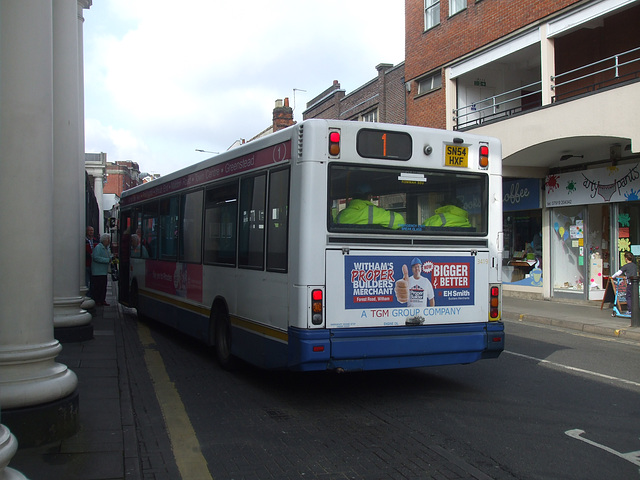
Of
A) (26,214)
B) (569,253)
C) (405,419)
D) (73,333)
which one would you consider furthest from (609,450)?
(569,253)

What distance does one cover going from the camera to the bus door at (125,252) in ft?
44.4

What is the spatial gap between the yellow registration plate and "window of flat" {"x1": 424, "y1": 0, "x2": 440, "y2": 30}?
1544cm

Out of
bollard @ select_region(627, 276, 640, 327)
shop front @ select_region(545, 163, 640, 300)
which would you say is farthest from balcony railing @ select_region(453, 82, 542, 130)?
bollard @ select_region(627, 276, 640, 327)

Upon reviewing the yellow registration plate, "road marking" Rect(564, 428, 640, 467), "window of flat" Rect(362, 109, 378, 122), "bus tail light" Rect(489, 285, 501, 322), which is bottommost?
"road marking" Rect(564, 428, 640, 467)

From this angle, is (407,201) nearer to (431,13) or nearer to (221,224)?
(221,224)

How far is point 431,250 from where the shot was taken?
6.50 m

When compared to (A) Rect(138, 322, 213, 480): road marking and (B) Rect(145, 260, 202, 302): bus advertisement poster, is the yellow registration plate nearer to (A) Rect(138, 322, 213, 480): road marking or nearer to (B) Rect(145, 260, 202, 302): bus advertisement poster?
(A) Rect(138, 322, 213, 480): road marking

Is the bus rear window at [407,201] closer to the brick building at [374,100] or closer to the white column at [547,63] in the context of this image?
the white column at [547,63]

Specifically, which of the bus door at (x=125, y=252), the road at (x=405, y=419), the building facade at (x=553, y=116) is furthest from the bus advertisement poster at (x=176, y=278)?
the building facade at (x=553, y=116)

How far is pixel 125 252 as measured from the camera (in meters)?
13.8

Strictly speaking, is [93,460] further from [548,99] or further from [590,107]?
[548,99]

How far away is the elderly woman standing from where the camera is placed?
13914 mm

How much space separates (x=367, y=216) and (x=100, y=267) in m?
9.77

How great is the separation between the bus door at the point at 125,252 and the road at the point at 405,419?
4874mm
